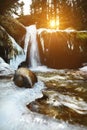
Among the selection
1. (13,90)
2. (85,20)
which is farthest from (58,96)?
(85,20)

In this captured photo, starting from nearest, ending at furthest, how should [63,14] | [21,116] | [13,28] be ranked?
[21,116] → [13,28] → [63,14]

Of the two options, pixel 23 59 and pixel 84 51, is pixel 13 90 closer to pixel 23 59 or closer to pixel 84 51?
pixel 23 59

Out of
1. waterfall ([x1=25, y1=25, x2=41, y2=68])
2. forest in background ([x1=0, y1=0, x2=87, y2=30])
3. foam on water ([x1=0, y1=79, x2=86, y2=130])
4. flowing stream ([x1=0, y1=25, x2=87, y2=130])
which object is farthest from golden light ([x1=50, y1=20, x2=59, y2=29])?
foam on water ([x1=0, y1=79, x2=86, y2=130])

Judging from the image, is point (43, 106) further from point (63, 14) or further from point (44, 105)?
point (63, 14)

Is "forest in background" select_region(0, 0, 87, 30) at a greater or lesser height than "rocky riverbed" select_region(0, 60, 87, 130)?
greater

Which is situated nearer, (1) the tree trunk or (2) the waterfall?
(1) the tree trunk

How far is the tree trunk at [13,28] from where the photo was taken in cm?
1391

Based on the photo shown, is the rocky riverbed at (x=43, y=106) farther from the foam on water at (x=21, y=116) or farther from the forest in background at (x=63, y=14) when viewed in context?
the forest in background at (x=63, y=14)

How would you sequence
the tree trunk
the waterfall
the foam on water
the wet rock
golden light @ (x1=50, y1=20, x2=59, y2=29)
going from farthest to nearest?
golden light @ (x1=50, y1=20, x2=59, y2=29)
the waterfall
the tree trunk
the wet rock
the foam on water

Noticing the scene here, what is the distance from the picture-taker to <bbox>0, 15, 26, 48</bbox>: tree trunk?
45.6 feet

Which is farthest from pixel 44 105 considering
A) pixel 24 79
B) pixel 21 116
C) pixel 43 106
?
pixel 24 79

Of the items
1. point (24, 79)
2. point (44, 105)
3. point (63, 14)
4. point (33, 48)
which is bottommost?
point (33, 48)

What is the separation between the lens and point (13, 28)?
14430 millimetres

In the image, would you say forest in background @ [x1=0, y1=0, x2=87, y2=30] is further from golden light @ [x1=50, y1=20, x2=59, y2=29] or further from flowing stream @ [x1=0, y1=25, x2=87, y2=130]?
flowing stream @ [x1=0, y1=25, x2=87, y2=130]
